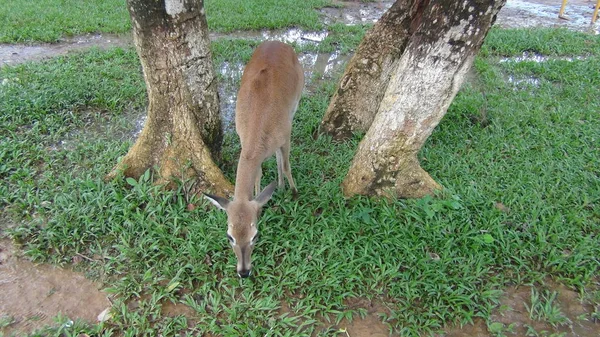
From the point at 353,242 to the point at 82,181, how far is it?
2.67 meters

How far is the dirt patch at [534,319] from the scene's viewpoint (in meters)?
2.98

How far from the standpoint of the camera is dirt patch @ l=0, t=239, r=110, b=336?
2.94 m

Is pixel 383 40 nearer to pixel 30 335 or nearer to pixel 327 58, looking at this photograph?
pixel 327 58

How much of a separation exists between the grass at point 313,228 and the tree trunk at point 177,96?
0.27 meters

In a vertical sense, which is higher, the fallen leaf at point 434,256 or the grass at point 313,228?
the grass at point 313,228

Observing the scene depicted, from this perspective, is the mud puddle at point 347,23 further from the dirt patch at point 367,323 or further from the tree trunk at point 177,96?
the dirt patch at point 367,323

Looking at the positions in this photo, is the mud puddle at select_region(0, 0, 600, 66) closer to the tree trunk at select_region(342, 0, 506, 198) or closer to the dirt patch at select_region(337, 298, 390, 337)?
the tree trunk at select_region(342, 0, 506, 198)

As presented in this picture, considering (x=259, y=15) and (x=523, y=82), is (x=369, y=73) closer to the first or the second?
(x=523, y=82)

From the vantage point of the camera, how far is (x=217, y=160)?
176 inches

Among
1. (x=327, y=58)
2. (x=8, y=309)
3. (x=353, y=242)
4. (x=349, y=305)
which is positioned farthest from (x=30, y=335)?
(x=327, y=58)

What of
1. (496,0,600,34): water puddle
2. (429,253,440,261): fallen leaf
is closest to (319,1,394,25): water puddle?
(496,0,600,34): water puddle

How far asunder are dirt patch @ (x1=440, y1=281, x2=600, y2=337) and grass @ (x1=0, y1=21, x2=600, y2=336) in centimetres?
9

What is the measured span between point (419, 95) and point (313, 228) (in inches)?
60.5

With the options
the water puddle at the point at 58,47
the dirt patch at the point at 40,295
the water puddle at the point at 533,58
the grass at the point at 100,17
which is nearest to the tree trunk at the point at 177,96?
the dirt patch at the point at 40,295
